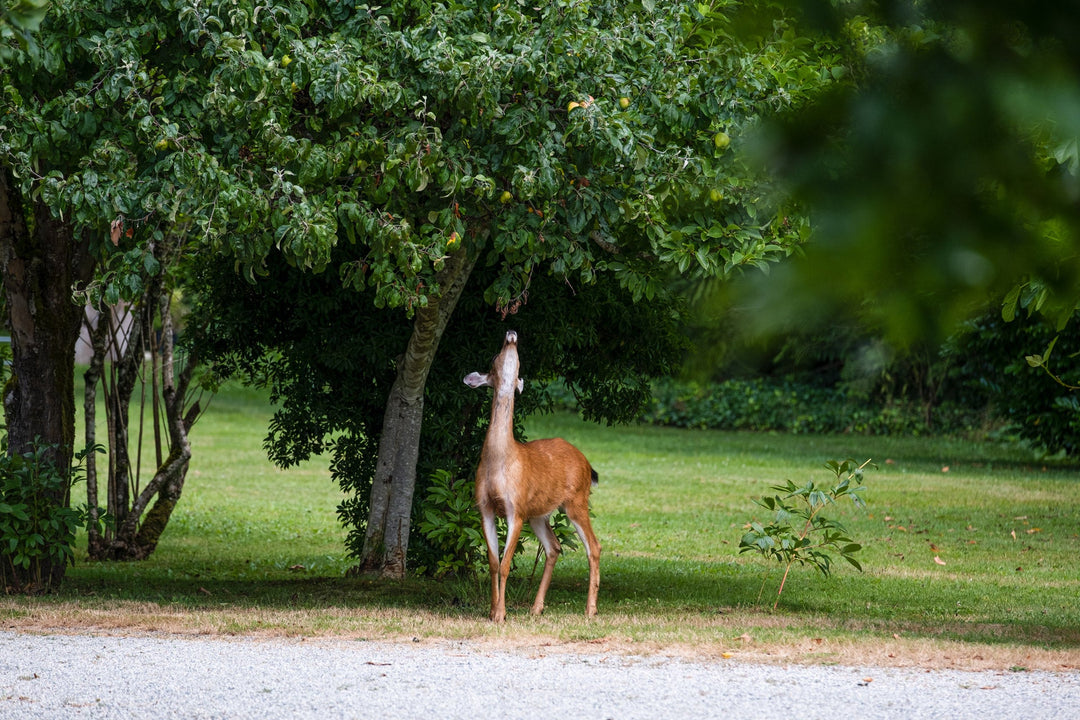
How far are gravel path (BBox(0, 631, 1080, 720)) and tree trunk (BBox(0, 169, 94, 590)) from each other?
8.64 feet

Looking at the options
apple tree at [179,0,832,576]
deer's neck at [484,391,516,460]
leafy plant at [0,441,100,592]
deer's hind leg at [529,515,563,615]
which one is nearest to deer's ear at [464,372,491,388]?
deer's neck at [484,391,516,460]

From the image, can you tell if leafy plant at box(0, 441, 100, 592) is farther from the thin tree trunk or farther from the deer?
the deer

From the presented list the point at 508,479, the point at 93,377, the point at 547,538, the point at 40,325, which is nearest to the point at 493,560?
the point at 508,479

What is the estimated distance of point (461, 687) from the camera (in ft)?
20.2

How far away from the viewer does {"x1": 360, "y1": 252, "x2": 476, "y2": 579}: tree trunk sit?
30.8 feet

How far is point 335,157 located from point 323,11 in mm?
1232

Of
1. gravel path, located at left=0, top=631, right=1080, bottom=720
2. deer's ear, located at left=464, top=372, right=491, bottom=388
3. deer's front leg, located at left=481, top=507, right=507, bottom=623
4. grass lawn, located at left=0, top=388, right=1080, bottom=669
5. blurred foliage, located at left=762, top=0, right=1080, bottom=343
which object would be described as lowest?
grass lawn, located at left=0, top=388, right=1080, bottom=669

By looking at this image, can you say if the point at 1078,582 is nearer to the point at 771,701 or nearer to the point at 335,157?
the point at 771,701

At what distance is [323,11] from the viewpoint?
805 cm

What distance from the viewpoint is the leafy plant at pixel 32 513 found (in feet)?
29.4

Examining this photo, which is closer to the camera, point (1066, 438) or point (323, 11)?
point (323, 11)

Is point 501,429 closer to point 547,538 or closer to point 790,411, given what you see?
point 547,538

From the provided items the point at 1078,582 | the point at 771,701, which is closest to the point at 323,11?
the point at 771,701

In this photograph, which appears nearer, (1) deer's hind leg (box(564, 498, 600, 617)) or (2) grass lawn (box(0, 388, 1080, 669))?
(2) grass lawn (box(0, 388, 1080, 669))
